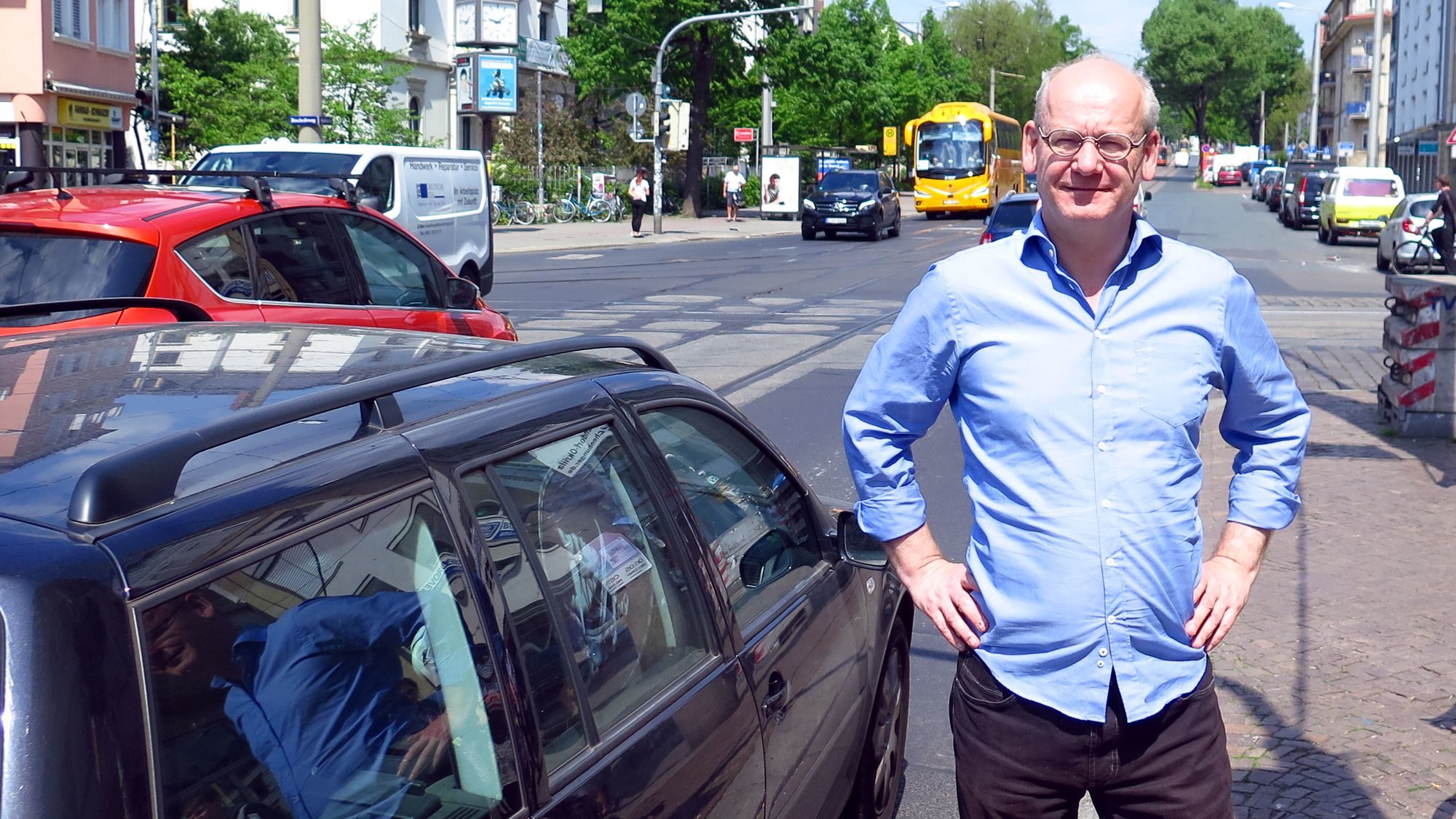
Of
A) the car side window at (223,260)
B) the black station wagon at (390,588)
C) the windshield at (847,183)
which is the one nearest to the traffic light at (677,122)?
the windshield at (847,183)

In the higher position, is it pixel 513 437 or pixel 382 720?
pixel 513 437

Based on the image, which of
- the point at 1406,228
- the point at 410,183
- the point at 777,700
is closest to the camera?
the point at 777,700

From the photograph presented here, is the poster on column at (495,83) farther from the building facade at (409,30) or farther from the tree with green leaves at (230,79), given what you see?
the tree with green leaves at (230,79)

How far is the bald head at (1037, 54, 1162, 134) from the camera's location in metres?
2.49

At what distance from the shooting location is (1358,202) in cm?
3612

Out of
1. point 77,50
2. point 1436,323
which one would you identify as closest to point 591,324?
point 1436,323

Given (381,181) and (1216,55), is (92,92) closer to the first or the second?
(381,181)

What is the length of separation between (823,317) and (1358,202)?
22904 millimetres

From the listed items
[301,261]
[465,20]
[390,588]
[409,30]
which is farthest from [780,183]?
[390,588]

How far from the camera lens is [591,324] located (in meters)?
16.5

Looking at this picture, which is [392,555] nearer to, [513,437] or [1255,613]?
[513,437]

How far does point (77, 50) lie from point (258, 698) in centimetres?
3716

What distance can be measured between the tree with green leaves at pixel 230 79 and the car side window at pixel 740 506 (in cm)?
3004

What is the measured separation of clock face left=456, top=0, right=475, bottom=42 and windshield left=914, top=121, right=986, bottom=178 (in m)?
15.4
